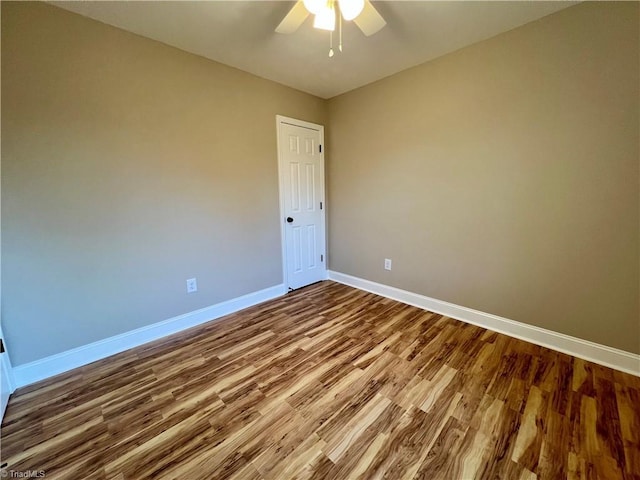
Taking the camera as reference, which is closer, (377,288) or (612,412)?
(612,412)

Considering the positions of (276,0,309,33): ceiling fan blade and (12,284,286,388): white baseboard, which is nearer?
(276,0,309,33): ceiling fan blade

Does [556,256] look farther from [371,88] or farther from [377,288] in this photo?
[371,88]

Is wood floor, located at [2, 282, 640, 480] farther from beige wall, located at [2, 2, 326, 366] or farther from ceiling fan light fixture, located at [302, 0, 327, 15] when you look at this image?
ceiling fan light fixture, located at [302, 0, 327, 15]

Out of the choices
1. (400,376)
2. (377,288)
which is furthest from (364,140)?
(400,376)

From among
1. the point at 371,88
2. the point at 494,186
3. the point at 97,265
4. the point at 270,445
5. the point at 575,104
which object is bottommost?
the point at 270,445

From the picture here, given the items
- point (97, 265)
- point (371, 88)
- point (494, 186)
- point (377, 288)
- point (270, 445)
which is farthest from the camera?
point (377, 288)

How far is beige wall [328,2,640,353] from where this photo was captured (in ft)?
5.59

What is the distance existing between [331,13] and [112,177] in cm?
192

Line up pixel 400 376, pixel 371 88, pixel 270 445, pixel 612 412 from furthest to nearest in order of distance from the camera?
pixel 371 88 → pixel 400 376 → pixel 612 412 → pixel 270 445

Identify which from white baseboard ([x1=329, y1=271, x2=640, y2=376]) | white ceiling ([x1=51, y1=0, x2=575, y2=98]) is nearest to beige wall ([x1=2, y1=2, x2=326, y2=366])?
white ceiling ([x1=51, y1=0, x2=575, y2=98])

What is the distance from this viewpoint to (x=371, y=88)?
2932 mm

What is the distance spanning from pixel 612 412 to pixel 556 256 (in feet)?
3.29

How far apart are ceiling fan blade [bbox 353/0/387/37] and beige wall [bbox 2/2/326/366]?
1.42 m

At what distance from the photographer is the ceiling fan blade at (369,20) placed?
5.09 feet
